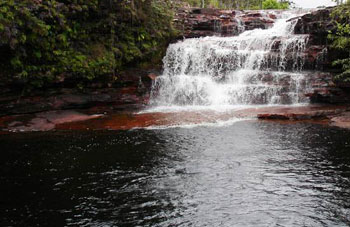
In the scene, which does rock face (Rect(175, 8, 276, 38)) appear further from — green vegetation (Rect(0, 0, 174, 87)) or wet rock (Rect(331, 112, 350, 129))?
wet rock (Rect(331, 112, 350, 129))

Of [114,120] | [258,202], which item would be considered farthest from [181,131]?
[258,202]

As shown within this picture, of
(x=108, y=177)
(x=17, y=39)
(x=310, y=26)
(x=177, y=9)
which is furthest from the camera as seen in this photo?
(x=177, y=9)

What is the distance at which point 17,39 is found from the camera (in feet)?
44.3

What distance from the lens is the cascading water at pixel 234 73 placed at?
16.9 m

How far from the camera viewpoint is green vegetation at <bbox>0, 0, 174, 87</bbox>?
13.9m

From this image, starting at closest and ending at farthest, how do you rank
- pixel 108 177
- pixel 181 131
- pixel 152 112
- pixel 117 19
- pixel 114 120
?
pixel 108 177
pixel 181 131
pixel 114 120
pixel 152 112
pixel 117 19

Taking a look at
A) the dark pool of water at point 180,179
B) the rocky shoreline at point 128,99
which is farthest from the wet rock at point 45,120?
the dark pool of water at point 180,179

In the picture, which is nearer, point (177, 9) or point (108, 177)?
point (108, 177)

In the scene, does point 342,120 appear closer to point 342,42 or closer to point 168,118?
point 342,42

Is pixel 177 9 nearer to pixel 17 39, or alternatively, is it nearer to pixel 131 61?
pixel 131 61

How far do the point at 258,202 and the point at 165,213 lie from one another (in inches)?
71.0

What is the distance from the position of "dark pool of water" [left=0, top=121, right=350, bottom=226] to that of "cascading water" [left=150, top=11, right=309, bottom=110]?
18.5 ft

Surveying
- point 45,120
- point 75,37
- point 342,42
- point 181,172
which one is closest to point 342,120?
point 342,42

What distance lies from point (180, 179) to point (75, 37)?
1141 centimetres
